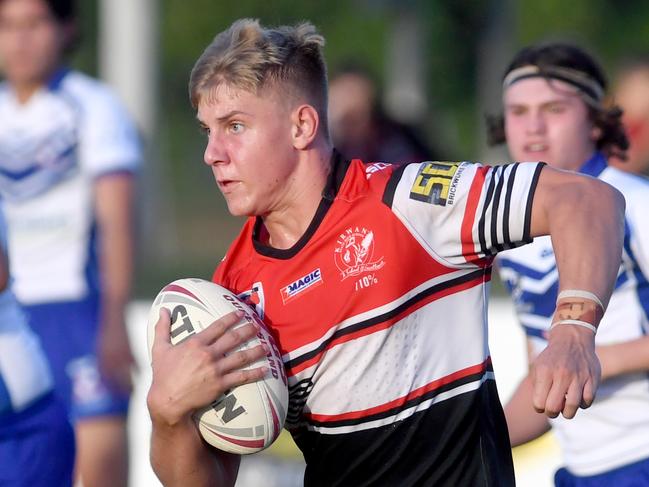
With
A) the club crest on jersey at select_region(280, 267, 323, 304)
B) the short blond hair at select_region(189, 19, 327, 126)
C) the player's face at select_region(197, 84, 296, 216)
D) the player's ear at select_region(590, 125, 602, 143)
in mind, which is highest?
the short blond hair at select_region(189, 19, 327, 126)

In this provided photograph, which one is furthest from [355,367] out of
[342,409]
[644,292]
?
[644,292]

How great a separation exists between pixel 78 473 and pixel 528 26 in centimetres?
3021

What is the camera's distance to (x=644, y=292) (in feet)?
13.3

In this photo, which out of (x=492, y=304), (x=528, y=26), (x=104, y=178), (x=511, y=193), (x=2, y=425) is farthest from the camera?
(x=528, y=26)

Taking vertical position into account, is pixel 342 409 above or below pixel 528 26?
above

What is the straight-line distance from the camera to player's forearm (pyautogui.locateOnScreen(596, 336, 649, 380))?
3881mm

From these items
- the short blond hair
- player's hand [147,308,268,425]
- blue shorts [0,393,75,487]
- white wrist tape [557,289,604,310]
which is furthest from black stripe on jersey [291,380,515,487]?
blue shorts [0,393,75,487]

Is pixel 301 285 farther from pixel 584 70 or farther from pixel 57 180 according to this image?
pixel 57 180

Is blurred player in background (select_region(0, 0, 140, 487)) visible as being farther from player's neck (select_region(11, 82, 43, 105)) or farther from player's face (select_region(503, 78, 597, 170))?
player's face (select_region(503, 78, 597, 170))

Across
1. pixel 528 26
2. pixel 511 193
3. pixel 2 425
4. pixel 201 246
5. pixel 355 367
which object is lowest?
pixel 201 246

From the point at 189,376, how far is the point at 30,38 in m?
3.80

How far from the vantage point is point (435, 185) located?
3219 mm

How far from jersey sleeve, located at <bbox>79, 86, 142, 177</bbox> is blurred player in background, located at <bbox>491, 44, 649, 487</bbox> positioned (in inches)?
95.2

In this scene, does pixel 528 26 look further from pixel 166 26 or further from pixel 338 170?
pixel 338 170
